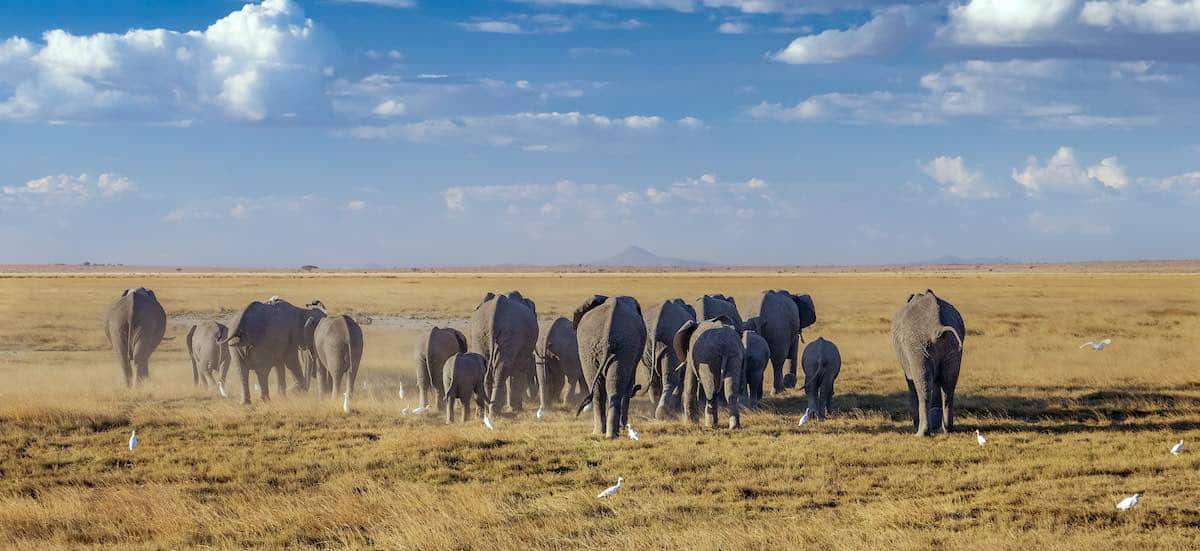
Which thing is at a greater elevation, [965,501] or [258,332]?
[258,332]

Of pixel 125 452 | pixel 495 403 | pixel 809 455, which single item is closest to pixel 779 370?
pixel 495 403

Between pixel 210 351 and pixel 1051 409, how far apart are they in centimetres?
1722

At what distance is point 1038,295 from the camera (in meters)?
71.6

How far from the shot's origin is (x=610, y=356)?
1544cm

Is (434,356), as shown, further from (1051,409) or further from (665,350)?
(1051,409)

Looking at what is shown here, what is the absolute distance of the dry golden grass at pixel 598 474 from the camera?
10234 millimetres

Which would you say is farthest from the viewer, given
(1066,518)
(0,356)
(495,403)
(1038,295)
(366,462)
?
(1038,295)

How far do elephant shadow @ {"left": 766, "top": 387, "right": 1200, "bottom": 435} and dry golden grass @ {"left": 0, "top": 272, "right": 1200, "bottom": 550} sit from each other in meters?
0.09

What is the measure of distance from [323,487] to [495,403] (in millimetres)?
5896

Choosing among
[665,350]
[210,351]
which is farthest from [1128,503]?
[210,351]

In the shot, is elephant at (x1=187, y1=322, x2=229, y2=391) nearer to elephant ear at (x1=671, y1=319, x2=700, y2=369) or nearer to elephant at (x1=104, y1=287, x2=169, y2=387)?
elephant at (x1=104, y1=287, x2=169, y2=387)

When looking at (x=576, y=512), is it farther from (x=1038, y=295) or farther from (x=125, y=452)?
(x=1038, y=295)

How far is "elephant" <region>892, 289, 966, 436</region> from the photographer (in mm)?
15602

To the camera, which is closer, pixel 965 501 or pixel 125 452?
pixel 965 501
